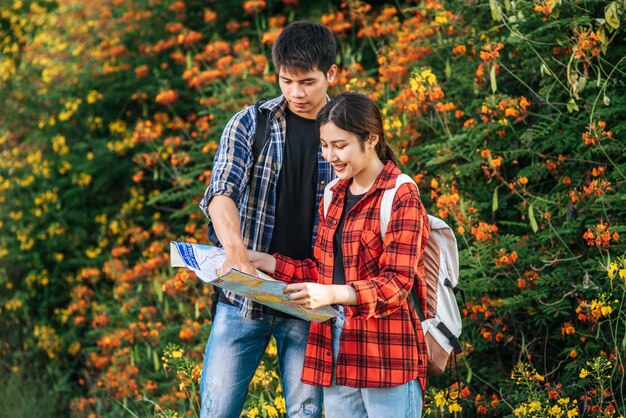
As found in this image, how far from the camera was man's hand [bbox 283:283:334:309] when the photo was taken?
95.8 inches

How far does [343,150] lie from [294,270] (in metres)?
0.53

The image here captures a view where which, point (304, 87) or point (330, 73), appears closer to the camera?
point (304, 87)

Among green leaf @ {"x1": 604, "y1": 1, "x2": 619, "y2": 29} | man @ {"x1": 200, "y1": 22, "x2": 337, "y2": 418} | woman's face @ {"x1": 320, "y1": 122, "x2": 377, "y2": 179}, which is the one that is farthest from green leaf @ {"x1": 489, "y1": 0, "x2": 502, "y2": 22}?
woman's face @ {"x1": 320, "y1": 122, "x2": 377, "y2": 179}

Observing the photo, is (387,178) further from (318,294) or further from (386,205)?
(318,294)

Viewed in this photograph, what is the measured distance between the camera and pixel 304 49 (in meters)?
2.91

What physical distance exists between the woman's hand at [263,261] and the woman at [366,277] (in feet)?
0.66

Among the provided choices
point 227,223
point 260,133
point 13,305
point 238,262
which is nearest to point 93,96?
point 13,305

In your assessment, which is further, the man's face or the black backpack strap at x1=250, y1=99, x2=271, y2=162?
the black backpack strap at x1=250, y1=99, x2=271, y2=162

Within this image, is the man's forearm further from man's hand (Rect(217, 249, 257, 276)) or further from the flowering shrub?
the flowering shrub

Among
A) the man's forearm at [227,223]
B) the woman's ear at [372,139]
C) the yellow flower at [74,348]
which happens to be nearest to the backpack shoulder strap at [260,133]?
the man's forearm at [227,223]

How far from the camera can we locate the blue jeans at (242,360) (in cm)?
298

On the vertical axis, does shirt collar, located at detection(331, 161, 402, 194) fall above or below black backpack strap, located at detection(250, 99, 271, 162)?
below

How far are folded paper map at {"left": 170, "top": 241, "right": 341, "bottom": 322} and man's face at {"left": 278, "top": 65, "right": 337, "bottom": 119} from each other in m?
0.61

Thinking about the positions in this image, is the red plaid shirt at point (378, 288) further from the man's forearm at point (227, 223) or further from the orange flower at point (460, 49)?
the orange flower at point (460, 49)
